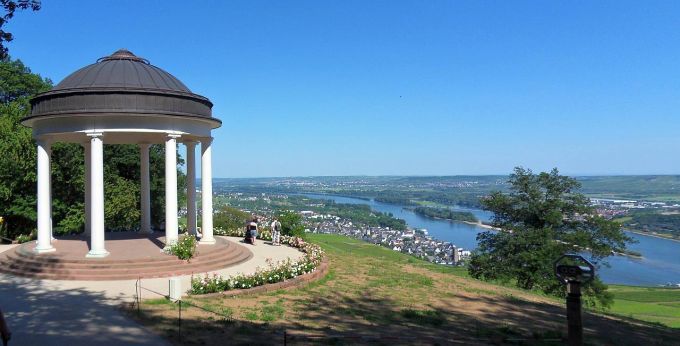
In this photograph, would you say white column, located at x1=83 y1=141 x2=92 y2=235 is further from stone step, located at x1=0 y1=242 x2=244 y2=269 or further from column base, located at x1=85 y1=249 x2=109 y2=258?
column base, located at x1=85 y1=249 x2=109 y2=258

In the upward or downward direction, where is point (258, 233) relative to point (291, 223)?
downward

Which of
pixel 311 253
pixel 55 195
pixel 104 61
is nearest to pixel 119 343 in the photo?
pixel 311 253

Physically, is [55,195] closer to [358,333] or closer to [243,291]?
[243,291]

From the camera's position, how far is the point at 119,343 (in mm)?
8102

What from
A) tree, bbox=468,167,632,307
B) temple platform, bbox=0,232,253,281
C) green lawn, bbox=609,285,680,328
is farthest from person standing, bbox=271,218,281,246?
green lawn, bbox=609,285,680,328

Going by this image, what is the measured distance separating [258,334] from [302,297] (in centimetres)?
434

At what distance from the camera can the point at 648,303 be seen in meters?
36.8

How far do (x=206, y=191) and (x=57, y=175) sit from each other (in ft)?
42.0

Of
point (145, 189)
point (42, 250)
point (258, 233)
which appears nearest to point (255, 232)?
point (258, 233)

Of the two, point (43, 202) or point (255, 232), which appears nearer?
point (43, 202)

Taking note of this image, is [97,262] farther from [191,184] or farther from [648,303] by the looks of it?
[648,303]

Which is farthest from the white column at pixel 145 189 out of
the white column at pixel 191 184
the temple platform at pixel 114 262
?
the temple platform at pixel 114 262

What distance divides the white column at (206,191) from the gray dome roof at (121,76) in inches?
102

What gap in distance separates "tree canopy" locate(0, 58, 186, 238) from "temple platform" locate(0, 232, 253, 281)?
823cm
